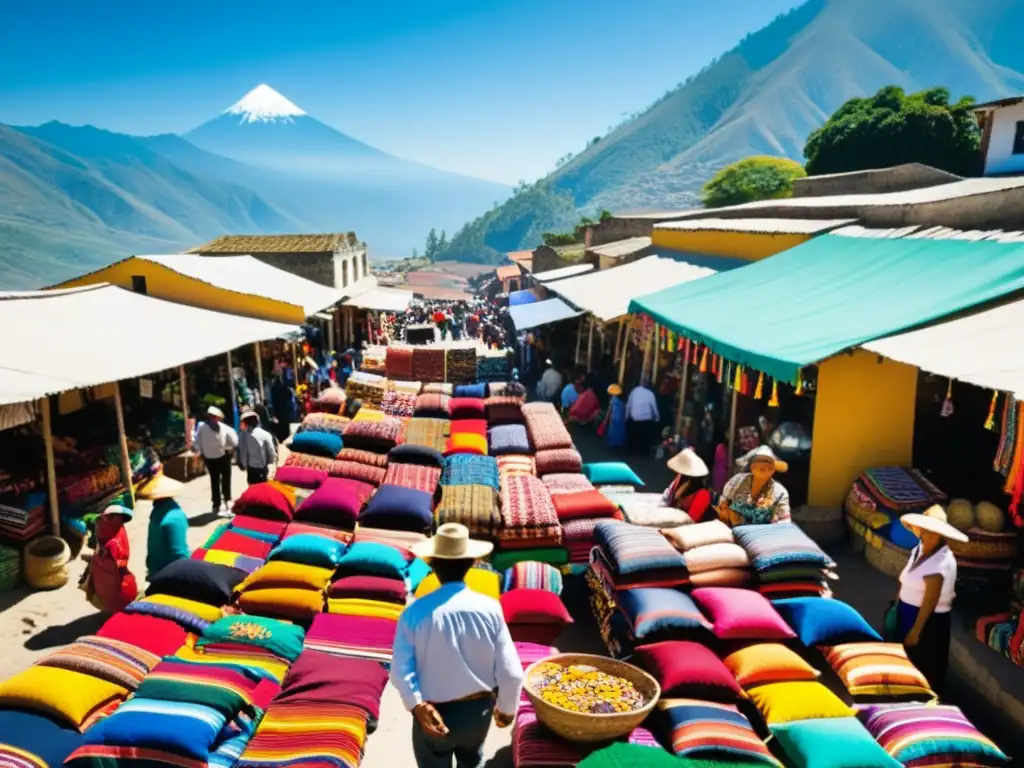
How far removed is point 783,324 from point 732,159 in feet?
659

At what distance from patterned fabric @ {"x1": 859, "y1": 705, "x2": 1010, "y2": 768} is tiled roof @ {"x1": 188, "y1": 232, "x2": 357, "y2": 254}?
72.0 ft

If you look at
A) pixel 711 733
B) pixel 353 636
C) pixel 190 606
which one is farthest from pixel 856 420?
pixel 190 606

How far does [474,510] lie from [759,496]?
239 centimetres

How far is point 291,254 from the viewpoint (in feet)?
76.6

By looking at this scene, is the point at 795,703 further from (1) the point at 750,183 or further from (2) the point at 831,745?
(1) the point at 750,183

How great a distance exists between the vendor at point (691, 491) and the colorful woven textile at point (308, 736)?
344cm

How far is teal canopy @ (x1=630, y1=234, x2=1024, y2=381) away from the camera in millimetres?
6570

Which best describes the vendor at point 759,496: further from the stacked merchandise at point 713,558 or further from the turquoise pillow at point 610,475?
the turquoise pillow at point 610,475

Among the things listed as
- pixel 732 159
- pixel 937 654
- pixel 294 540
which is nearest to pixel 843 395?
pixel 937 654

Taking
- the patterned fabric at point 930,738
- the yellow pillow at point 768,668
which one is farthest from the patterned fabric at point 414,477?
the patterned fabric at point 930,738

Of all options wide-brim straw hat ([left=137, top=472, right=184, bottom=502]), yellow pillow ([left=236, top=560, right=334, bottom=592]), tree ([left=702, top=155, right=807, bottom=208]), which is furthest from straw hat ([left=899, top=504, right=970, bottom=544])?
tree ([left=702, top=155, right=807, bottom=208])

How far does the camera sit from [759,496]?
5.99m

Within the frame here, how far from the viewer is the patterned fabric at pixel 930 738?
3.66 m

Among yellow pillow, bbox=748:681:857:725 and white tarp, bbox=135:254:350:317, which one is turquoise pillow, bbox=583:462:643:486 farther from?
white tarp, bbox=135:254:350:317
